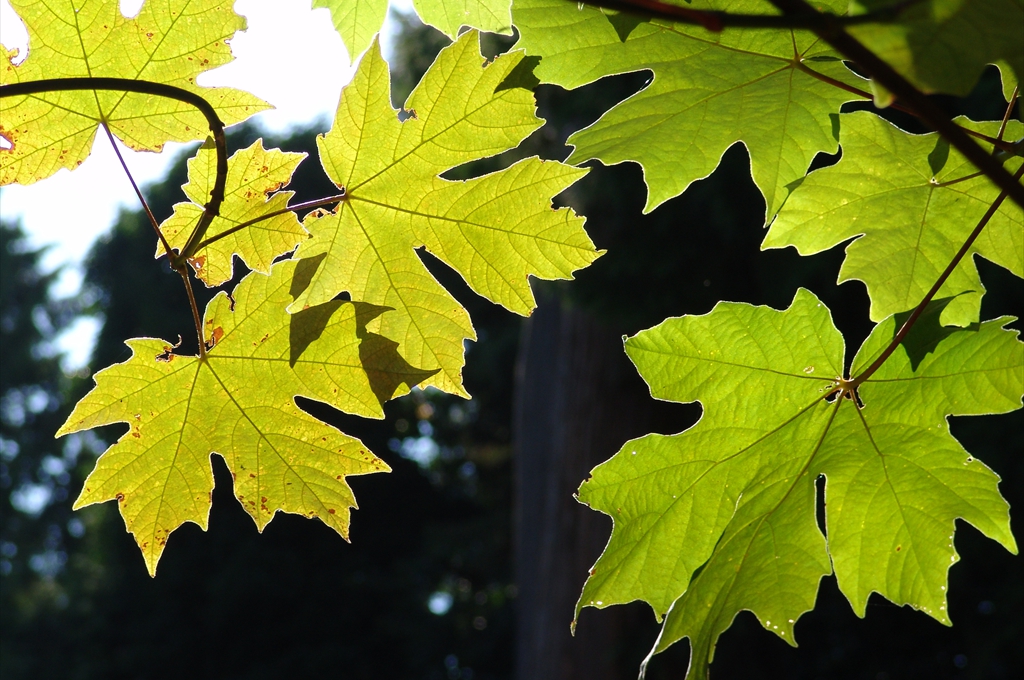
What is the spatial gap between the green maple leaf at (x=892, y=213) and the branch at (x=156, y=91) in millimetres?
506

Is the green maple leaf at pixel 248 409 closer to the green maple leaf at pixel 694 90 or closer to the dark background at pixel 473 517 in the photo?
the dark background at pixel 473 517

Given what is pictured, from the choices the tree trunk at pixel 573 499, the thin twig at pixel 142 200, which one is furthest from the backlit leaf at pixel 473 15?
the tree trunk at pixel 573 499

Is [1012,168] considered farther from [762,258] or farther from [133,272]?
[133,272]

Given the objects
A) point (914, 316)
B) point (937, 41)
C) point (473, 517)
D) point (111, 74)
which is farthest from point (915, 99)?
point (473, 517)

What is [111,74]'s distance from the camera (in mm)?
685

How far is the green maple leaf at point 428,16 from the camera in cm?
78

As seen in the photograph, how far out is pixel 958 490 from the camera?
2.50ft

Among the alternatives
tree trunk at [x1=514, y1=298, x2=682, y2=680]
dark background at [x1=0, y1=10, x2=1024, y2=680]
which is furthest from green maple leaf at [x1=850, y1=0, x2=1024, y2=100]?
tree trunk at [x1=514, y1=298, x2=682, y2=680]

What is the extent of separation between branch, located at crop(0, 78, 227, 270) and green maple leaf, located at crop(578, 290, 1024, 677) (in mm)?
397

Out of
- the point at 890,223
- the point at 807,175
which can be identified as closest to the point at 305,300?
the point at 807,175

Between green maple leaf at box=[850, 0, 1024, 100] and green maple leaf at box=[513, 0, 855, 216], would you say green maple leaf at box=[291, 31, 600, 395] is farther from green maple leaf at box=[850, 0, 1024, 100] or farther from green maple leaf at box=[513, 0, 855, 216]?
green maple leaf at box=[850, 0, 1024, 100]

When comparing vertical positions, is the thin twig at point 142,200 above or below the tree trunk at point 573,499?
above

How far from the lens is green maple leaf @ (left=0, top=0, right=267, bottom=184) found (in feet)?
2.20

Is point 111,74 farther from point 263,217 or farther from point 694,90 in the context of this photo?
point 694,90
